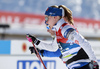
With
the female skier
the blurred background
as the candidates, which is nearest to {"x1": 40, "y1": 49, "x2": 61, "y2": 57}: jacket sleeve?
the female skier

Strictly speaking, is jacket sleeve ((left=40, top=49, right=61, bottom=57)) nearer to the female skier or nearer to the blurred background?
the female skier

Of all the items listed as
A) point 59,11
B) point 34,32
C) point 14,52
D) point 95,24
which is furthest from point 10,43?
point 95,24

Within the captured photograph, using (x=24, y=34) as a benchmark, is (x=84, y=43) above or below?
below

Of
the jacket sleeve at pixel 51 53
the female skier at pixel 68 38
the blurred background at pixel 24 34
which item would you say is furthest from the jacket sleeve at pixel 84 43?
the blurred background at pixel 24 34

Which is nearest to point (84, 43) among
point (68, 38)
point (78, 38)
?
point (78, 38)

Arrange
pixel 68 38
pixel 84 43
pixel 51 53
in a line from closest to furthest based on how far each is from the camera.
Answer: pixel 84 43
pixel 68 38
pixel 51 53

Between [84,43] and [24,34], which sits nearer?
[84,43]

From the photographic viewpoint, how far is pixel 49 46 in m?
2.62

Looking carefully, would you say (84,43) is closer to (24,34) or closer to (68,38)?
(68,38)

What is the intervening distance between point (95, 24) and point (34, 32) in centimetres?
559

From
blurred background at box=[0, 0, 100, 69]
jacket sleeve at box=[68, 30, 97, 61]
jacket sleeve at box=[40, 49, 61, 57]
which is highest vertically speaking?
blurred background at box=[0, 0, 100, 69]

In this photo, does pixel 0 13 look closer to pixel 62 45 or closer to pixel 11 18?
pixel 11 18

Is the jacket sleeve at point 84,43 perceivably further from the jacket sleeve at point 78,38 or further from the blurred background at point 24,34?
the blurred background at point 24,34

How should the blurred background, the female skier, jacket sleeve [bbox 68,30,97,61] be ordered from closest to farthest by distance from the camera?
jacket sleeve [bbox 68,30,97,61], the female skier, the blurred background
